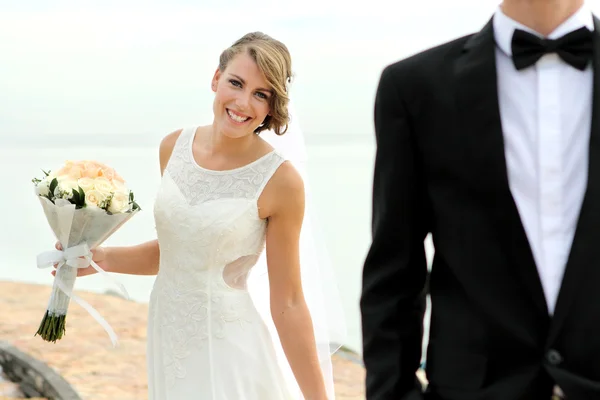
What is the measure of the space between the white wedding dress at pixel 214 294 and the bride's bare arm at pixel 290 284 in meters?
0.08

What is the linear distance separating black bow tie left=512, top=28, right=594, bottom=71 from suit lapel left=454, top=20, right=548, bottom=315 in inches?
3.1

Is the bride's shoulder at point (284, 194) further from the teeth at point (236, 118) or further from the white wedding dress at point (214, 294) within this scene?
the teeth at point (236, 118)

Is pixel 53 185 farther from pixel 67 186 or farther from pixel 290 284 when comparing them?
pixel 290 284

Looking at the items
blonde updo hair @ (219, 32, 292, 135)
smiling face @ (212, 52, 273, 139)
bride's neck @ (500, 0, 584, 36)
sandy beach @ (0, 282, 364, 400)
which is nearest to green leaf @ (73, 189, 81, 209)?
smiling face @ (212, 52, 273, 139)

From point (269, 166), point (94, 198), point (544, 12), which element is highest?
point (544, 12)

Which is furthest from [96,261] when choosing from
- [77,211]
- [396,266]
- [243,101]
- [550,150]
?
[550,150]

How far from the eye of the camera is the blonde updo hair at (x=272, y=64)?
3.81 meters

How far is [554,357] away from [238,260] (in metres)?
2.08

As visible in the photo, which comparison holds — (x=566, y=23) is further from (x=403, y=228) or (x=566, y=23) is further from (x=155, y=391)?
(x=155, y=391)

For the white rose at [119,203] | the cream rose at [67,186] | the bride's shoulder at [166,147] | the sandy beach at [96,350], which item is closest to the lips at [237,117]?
the bride's shoulder at [166,147]

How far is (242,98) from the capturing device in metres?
→ 3.77

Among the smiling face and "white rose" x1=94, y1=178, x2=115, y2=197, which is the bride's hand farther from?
the smiling face

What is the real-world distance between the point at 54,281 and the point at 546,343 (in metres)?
2.64

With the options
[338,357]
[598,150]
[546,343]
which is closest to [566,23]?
[598,150]
